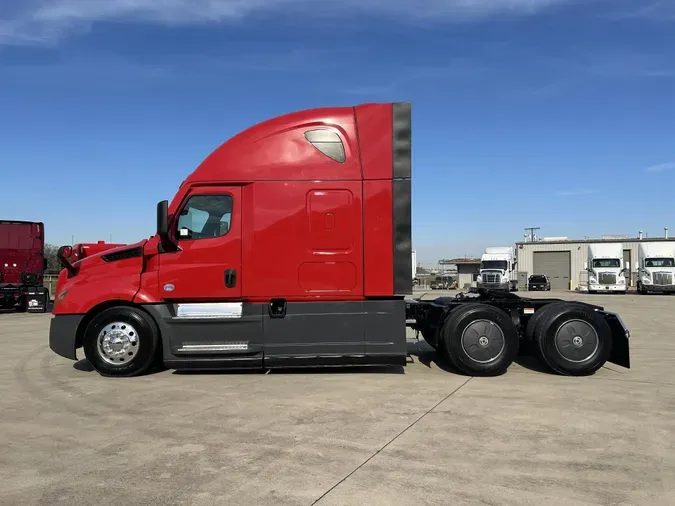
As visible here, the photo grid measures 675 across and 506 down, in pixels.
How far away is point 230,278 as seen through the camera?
7.03 metres

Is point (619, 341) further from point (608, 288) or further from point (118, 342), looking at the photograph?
point (608, 288)

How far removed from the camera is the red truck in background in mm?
18688

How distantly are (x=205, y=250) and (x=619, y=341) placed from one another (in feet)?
19.5

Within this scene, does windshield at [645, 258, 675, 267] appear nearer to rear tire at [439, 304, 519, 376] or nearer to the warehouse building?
the warehouse building

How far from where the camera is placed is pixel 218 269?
23.1 feet

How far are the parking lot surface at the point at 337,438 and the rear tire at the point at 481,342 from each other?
231 mm

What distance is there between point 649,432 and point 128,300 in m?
6.24

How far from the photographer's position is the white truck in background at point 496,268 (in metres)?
38.2

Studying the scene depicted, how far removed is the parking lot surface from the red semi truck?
489mm

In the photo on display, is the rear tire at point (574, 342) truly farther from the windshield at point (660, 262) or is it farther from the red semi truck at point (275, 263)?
the windshield at point (660, 262)

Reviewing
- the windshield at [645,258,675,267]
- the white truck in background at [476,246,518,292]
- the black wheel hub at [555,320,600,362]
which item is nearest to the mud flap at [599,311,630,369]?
the black wheel hub at [555,320,600,362]

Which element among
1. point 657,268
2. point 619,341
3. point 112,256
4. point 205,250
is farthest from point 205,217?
point 657,268

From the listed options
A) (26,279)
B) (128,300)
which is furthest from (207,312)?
(26,279)

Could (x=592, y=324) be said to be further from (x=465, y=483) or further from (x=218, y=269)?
(x=218, y=269)
